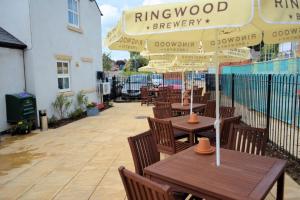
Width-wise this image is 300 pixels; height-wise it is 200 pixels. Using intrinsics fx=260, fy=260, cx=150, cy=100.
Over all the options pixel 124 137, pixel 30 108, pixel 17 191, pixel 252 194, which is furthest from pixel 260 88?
pixel 30 108

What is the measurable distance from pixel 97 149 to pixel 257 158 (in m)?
4.27

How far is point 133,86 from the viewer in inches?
715

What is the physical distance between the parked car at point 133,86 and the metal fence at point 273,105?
7270 mm

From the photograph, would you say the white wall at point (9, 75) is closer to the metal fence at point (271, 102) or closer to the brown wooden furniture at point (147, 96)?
the brown wooden furniture at point (147, 96)

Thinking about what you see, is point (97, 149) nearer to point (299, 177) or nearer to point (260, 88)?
point (299, 177)

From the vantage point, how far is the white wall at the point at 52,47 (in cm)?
890

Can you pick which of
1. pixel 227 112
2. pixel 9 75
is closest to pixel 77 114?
pixel 9 75

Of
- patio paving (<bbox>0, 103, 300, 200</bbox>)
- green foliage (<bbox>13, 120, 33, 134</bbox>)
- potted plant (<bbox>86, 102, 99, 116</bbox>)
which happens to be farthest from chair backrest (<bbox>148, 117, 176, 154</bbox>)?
potted plant (<bbox>86, 102, 99, 116</bbox>)

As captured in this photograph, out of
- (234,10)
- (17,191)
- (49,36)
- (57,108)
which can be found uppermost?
(49,36)

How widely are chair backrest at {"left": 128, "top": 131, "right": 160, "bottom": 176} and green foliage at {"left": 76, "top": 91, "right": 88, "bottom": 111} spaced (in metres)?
8.99

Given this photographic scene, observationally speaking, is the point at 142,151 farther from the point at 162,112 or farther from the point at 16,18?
the point at 16,18

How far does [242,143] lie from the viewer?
139 inches

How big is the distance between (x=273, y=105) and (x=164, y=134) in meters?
4.76

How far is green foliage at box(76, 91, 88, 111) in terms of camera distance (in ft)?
38.6
